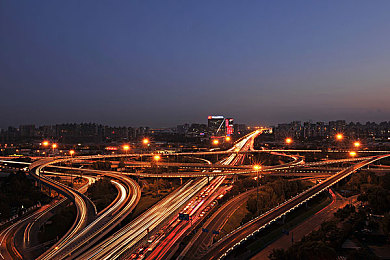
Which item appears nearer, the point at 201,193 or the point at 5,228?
the point at 5,228

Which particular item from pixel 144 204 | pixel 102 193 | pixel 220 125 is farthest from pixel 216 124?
pixel 144 204

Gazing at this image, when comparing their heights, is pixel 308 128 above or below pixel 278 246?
above

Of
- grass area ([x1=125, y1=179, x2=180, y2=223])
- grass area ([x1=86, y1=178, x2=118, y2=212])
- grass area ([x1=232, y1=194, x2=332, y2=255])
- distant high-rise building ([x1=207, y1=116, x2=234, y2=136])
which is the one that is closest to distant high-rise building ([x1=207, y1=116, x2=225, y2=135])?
distant high-rise building ([x1=207, y1=116, x2=234, y2=136])

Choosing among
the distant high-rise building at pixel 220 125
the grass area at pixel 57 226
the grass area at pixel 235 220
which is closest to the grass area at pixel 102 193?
the grass area at pixel 57 226

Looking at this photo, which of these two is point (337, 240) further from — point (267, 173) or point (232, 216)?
point (267, 173)

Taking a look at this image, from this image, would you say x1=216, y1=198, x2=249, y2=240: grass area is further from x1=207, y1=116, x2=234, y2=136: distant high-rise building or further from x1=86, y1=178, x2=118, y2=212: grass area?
x1=207, y1=116, x2=234, y2=136: distant high-rise building

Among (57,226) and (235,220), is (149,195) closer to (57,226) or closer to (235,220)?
(57,226)

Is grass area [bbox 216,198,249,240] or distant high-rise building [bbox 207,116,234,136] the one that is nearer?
grass area [bbox 216,198,249,240]

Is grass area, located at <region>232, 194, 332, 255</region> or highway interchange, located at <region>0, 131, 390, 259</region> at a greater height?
highway interchange, located at <region>0, 131, 390, 259</region>

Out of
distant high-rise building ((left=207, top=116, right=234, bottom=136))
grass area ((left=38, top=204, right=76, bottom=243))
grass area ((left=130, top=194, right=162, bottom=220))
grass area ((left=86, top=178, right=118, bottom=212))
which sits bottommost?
grass area ((left=38, top=204, right=76, bottom=243))

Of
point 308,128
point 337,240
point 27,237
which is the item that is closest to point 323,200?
point 337,240

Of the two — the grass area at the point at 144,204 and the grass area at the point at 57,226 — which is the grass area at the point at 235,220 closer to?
the grass area at the point at 144,204
